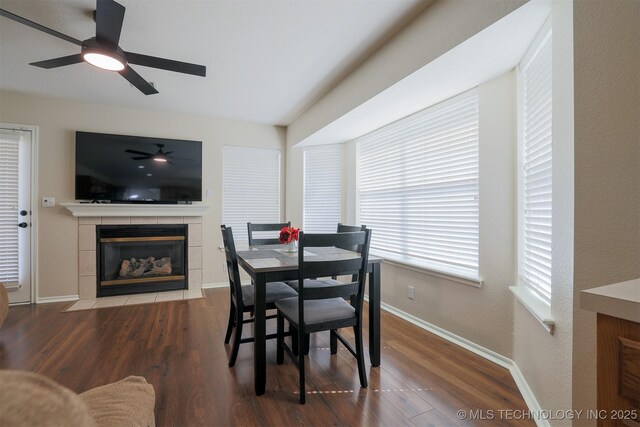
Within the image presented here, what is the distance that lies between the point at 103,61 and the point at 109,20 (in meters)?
0.43

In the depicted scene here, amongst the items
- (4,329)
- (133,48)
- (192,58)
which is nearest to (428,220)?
(192,58)

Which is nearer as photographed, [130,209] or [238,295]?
[238,295]

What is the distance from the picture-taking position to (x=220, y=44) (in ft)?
7.85

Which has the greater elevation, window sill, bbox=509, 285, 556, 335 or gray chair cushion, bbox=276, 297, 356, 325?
window sill, bbox=509, 285, 556, 335

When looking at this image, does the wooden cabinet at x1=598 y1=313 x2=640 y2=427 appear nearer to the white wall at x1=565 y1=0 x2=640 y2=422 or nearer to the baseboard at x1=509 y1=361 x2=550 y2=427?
the white wall at x1=565 y1=0 x2=640 y2=422

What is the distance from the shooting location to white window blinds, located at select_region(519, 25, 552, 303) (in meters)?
1.63

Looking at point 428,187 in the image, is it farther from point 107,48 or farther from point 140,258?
point 140,258

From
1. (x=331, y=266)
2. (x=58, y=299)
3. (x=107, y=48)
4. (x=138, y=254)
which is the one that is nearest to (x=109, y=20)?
(x=107, y=48)

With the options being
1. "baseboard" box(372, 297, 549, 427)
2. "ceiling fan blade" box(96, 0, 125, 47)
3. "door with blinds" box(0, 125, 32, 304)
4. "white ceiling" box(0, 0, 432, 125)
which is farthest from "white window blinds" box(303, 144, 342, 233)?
"door with blinds" box(0, 125, 32, 304)

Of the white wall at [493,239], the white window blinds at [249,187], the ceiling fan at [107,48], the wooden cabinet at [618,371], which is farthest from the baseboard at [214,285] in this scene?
the wooden cabinet at [618,371]

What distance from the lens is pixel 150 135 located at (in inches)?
157

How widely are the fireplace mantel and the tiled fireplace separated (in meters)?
0.08

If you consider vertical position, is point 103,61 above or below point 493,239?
above

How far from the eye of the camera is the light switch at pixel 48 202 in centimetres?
350
